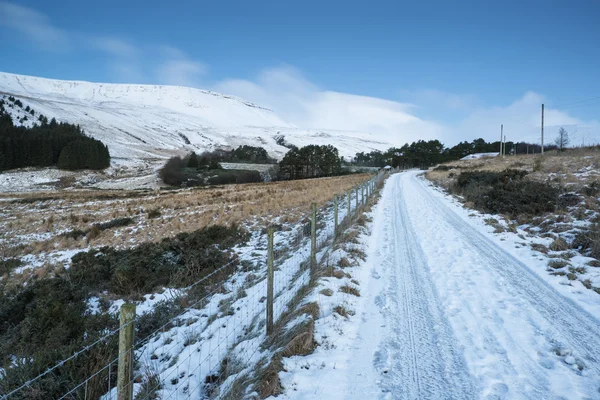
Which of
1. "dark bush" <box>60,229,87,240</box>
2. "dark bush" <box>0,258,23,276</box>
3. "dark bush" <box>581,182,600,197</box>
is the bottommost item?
"dark bush" <box>0,258,23,276</box>

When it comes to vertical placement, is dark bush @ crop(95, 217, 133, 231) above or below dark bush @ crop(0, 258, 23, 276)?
above

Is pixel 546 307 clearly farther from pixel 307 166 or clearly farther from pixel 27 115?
pixel 27 115

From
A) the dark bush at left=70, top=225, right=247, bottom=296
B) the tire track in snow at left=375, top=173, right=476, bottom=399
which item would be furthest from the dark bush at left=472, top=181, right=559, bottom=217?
the dark bush at left=70, top=225, right=247, bottom=296

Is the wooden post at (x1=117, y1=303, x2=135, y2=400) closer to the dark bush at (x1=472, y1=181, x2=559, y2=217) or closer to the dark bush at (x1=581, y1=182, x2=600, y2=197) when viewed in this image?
the dark bush at (x1=472, y1=181, x2=559, y2=217)

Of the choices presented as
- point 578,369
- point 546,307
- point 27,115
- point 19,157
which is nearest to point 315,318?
point 578,369

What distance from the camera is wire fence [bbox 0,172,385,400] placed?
12.6 ft

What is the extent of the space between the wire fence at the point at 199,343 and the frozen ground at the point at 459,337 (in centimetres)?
122

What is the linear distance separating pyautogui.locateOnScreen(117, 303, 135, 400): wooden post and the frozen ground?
66.6 inches

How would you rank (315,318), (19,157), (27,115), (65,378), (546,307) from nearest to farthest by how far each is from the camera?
(65,378)
(315,318)
(546,307)
(19,157)
(27,115)

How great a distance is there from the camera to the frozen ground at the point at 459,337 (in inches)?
142

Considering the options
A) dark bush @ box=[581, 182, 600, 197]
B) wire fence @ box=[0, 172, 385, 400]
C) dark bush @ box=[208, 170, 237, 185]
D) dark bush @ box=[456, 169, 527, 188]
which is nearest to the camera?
wire fence @ box=[0, 172, 385, 400]

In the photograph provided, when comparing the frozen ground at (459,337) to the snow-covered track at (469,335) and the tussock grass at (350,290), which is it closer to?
the snow-covered track at (469,335)

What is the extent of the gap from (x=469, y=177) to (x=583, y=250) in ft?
50.6

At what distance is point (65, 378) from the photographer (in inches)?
165
